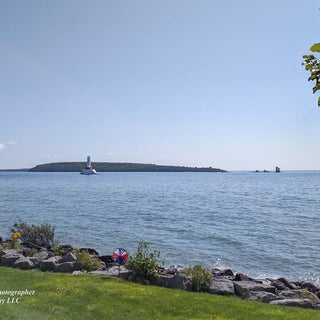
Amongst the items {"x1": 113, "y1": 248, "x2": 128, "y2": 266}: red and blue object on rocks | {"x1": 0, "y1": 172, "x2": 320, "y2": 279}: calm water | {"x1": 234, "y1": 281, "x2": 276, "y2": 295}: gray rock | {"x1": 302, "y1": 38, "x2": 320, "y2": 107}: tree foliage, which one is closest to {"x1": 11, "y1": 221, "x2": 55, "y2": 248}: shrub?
{"x1": 0, "y1": 172, "x2": 320, "y2": 279}: calm water

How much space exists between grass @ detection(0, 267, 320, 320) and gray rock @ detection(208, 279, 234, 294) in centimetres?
59

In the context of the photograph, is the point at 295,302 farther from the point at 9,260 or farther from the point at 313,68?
the point at 9,260

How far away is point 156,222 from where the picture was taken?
30.3 meters

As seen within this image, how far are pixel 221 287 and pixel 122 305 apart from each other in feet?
11.4

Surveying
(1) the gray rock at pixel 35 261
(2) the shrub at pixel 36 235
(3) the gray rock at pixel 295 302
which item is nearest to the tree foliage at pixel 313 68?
(3) the gray rock at pixel 295 302

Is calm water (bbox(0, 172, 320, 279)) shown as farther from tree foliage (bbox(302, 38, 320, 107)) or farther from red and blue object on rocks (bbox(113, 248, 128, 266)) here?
tree foliage (bbox(302, 38, 320, 107))

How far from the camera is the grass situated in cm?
789

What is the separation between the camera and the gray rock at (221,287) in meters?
10.2

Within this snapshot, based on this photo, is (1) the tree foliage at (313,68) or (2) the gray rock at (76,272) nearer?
(1) the tree foliage at (313,68)

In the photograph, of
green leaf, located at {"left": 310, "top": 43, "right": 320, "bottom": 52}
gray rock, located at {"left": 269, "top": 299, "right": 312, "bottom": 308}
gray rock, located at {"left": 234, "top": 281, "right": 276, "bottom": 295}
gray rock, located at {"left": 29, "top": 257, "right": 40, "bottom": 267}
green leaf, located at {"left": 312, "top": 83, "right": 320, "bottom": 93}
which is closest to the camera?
green leaf, located at {"left": 310, "top": 43, "right": 320, "bottom": 52}

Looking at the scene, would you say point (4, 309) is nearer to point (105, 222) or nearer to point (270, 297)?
point (270, 297)

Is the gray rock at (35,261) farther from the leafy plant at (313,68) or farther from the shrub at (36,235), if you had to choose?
the leafy plant at (313,68)

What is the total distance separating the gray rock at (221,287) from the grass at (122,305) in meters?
0.59

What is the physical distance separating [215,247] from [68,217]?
1757 cm
